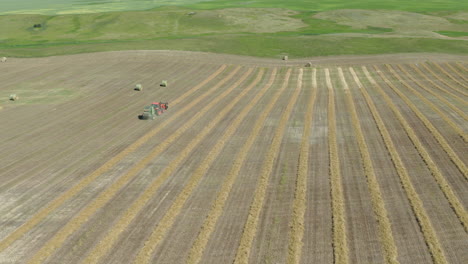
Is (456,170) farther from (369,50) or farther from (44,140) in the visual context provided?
(369,50)

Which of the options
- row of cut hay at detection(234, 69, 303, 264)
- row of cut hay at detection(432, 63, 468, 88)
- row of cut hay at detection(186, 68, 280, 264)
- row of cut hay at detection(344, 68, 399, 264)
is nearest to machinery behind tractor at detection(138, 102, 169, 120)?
row of cut hay at detection(186, 68, 280, 264)

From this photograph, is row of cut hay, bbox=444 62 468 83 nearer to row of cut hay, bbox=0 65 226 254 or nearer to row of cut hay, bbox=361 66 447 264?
row of cut hay, bbox=361 66 447 264

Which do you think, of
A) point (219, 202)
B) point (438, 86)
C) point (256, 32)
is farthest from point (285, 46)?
point (219, 202)

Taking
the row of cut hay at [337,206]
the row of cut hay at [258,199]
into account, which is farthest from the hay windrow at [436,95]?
the row of cut hay at [258,199]

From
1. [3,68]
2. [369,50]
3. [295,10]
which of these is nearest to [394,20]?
[295,10]

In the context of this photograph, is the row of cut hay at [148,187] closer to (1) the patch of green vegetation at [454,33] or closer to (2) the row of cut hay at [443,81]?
(2) the row of cut hay at [443,81]
